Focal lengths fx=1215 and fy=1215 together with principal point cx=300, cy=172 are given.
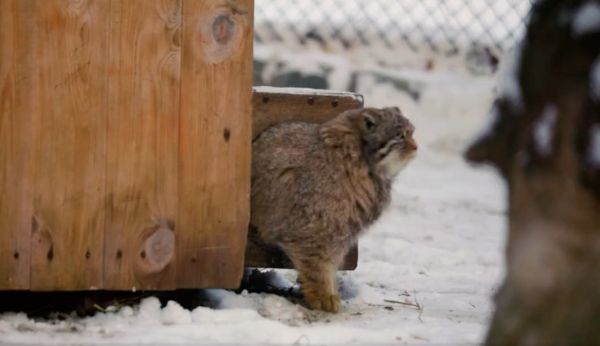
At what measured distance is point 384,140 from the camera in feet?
16.8

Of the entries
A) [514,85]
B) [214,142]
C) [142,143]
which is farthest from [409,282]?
[514,85]

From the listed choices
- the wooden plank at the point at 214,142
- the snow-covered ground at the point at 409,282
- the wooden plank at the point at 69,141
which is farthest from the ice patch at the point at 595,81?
the wooden plank at the point at 69,141

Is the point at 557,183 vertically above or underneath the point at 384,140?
above

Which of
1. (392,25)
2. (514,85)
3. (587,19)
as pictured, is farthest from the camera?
(392,25)

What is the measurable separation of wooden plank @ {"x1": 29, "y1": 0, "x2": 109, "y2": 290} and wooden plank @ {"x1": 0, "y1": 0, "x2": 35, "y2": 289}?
1.3 inches

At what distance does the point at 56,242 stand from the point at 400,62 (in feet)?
16.9

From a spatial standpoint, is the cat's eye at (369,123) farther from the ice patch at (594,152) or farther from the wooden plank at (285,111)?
the ice patch at (594,152)

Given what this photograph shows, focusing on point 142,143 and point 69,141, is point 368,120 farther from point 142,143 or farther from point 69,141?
point 69,141

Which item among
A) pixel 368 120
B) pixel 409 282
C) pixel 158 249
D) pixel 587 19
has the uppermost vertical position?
pixel 587 19

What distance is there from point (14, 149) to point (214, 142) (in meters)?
0.76

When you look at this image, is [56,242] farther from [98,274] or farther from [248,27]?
[248,27]

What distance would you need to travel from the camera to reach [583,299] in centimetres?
285

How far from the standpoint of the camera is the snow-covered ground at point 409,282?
14.8 feet

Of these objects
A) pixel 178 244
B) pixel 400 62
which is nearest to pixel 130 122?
pixel 178 244
